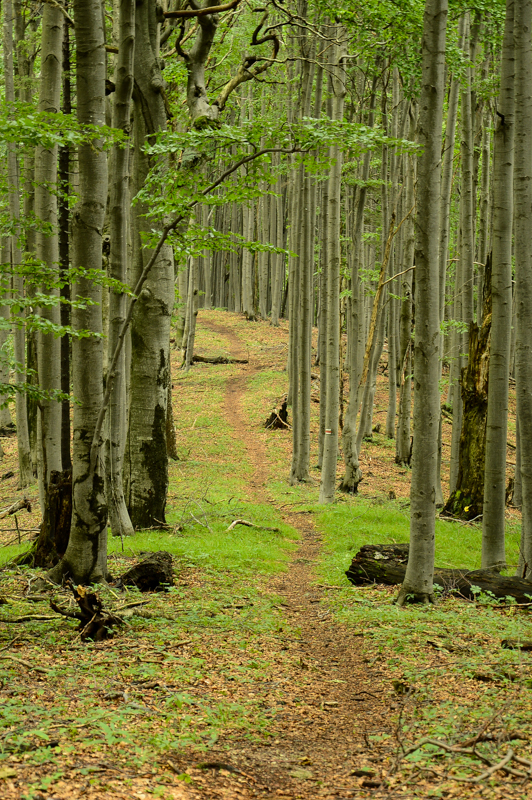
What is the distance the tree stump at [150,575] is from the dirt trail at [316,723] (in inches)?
55.4

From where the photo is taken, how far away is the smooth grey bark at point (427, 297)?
600 cm

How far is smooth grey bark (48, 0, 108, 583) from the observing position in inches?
216

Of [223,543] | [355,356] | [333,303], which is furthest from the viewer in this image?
[355,356]

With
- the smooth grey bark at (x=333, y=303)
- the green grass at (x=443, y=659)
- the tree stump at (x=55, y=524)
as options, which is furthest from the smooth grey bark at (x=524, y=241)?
the smooth grey bark at (x=333, y=303)

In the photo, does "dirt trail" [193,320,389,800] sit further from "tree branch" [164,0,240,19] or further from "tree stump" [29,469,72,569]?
"tree branch" [164,0,240,19]

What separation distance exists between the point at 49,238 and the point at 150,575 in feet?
15.1

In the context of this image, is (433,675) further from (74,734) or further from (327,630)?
(74,734)

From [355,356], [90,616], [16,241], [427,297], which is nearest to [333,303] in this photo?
[355,356]

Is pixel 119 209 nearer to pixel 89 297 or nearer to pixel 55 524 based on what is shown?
pixel 89 297

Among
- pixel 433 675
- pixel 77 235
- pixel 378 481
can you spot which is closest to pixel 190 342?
pixel 378 481

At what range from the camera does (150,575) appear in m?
6.78

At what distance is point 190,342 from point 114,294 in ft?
66.0

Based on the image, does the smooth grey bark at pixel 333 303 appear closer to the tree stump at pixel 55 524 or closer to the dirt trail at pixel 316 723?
the dirt trail at pixel 316 723

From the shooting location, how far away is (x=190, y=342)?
27594 mm
